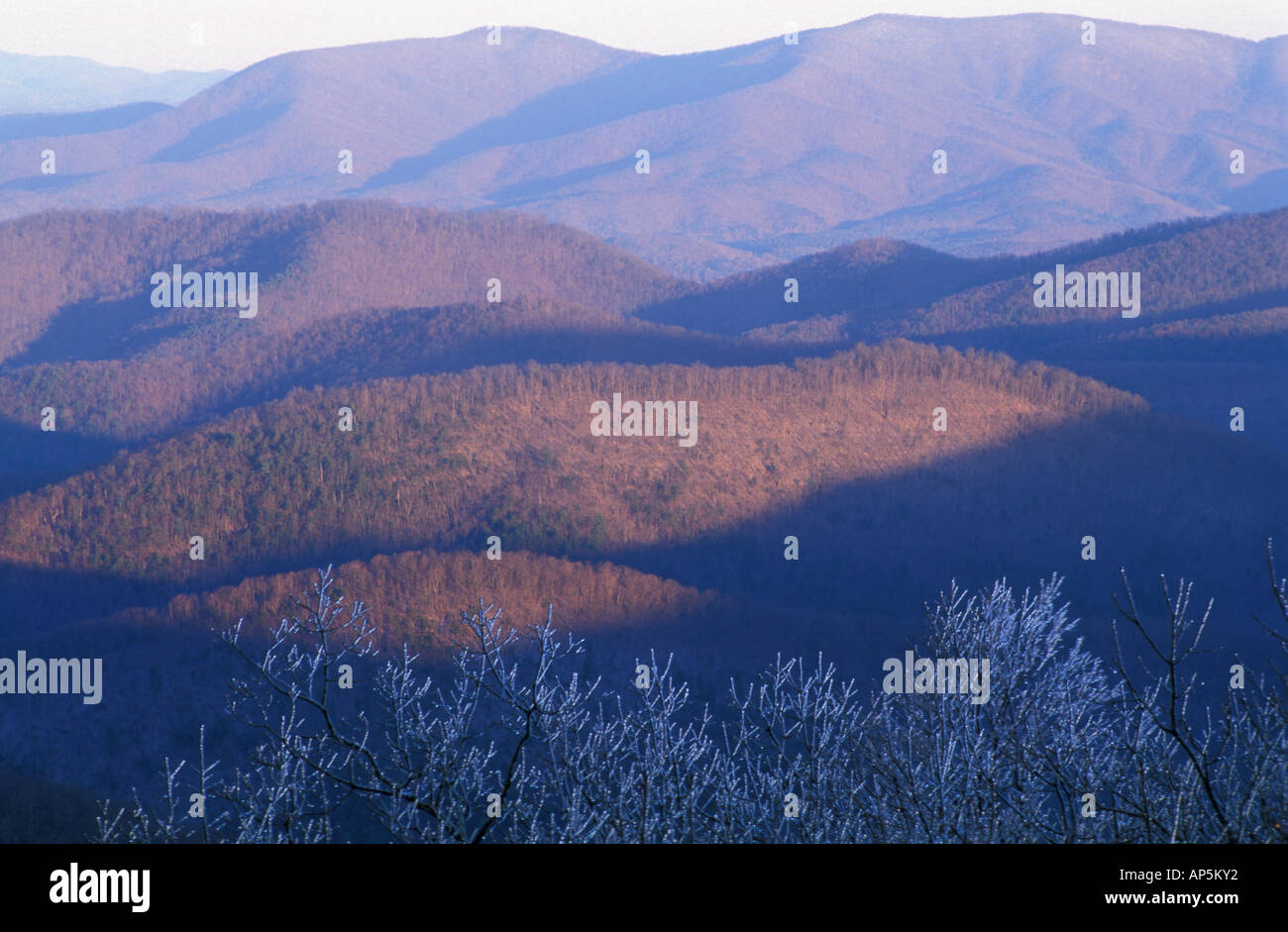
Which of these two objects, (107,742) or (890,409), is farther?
(890,409)

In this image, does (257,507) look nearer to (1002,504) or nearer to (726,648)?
(726,648)

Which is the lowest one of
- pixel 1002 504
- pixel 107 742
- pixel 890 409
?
pixel 107 742

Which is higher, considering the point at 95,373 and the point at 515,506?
the point at 95,373

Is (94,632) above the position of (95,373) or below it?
below

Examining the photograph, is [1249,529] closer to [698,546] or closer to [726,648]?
[698,546]

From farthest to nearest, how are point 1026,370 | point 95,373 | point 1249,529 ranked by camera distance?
point 95,373, point 1026,370, point 1249,529

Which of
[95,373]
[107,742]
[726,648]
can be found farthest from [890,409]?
[95,373]

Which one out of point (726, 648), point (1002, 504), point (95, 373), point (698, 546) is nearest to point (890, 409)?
point (1002, 504)
